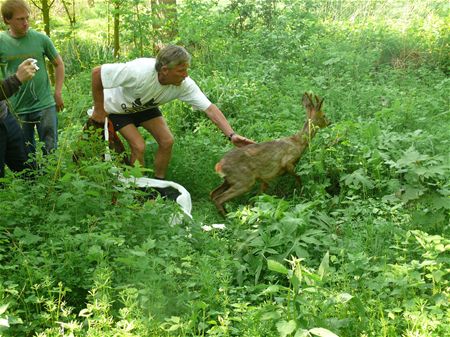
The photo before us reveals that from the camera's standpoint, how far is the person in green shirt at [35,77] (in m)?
7.02

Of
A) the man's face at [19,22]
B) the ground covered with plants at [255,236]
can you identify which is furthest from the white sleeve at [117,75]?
the man's face at [19,22]

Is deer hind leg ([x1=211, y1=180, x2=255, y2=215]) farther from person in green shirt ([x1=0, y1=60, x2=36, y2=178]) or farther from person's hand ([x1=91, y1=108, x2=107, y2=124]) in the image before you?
person in green shirt ([x1=0, y1=60, x2=36, y2=178])

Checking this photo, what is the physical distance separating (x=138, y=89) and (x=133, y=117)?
503 millimetres

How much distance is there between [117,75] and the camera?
6.94 meters

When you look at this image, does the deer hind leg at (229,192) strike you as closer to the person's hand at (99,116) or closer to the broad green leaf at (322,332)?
the person's hand at (99,116)

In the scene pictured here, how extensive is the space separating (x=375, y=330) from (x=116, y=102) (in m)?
4.14

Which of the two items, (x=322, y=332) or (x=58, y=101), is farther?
(x=58, y=101)

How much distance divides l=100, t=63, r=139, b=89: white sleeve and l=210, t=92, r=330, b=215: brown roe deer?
1333 millimetres

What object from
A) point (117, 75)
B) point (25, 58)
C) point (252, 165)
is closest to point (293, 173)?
point (252, 165)

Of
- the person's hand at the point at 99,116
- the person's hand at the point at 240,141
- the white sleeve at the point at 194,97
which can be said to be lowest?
the person's hand at the point at 240,141

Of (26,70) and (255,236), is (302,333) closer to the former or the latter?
(255,236)

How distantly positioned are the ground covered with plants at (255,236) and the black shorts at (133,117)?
69cm

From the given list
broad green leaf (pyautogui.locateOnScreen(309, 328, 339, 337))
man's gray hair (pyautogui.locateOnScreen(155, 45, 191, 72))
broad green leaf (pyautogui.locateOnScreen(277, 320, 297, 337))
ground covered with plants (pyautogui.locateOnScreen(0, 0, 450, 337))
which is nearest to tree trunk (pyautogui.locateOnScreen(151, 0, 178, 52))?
ground covered with plants (pyautogui.locateOnScreen(0, 0, 450, 337))

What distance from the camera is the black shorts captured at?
736cm
